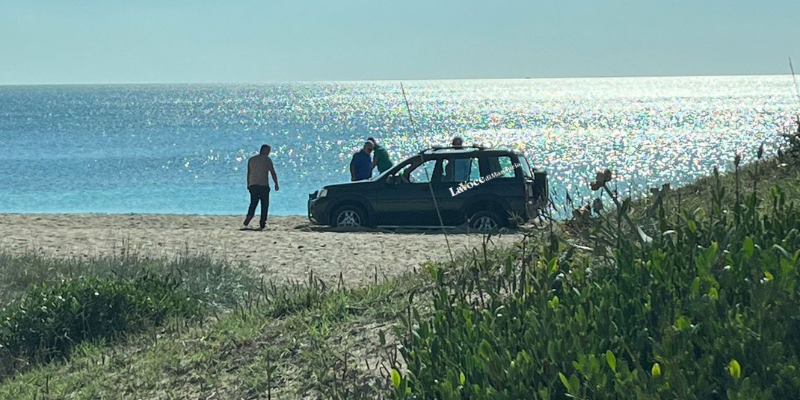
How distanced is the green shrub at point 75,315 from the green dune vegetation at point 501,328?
0.02 metres

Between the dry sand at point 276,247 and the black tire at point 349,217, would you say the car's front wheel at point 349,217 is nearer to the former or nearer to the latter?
the black tire at point 349,217

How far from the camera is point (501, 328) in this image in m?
4.40

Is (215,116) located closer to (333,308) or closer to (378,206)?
(378,206)

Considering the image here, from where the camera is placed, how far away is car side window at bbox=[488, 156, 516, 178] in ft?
58.1

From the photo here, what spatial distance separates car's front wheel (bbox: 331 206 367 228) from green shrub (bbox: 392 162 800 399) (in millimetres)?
14007

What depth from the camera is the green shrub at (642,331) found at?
335 cm

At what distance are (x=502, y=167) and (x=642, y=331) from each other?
15.0 m

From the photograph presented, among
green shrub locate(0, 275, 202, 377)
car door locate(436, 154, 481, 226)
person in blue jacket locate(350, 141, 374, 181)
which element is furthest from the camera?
person in blue jacket locate(350, 141, 374, 181)

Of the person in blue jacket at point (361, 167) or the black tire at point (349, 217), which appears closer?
the black tire at point (349, 217)

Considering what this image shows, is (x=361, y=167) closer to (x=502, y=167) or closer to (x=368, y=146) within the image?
(x=368, y=146)

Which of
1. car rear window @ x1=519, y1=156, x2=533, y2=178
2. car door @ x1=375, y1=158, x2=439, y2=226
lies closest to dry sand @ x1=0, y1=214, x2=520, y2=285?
car door @ x1=375, y1=158, x2=439, y2=226

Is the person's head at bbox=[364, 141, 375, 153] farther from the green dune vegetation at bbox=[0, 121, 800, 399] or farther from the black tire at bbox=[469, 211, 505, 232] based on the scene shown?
the green dune vegetation at bbox=[0, 121, 800, 399]

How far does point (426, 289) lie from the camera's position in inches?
261

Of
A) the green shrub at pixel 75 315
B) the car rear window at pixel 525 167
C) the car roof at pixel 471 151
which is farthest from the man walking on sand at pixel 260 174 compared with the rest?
the green shrub at pixel 75 315
